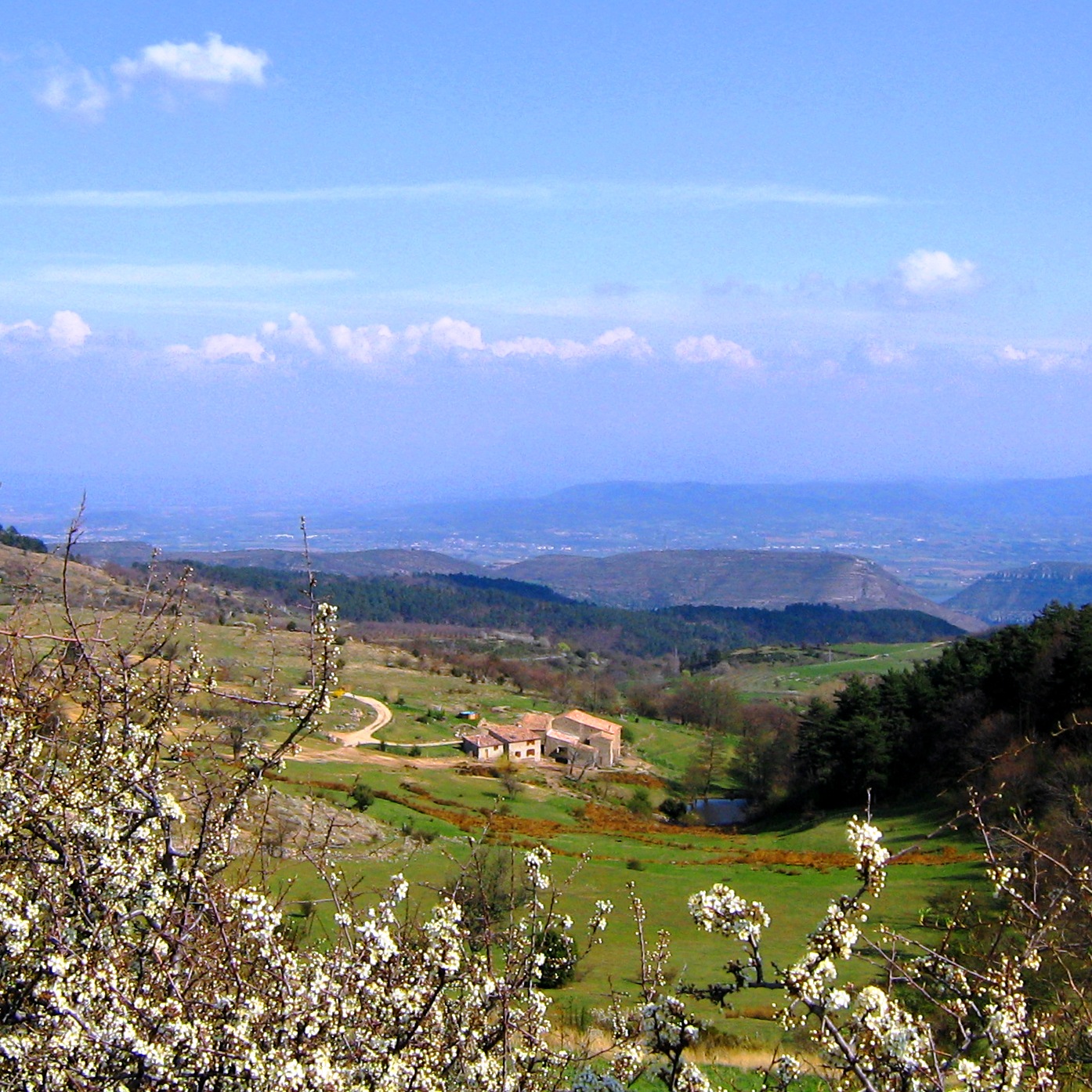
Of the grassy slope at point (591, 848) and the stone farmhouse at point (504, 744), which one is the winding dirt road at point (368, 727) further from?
the stone farmhouse at point (504, 744)

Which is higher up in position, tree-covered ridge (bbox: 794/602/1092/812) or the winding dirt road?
tree-covered ridge (bbox: 794/602/1092/812)

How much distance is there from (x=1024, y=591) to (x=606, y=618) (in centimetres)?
9035

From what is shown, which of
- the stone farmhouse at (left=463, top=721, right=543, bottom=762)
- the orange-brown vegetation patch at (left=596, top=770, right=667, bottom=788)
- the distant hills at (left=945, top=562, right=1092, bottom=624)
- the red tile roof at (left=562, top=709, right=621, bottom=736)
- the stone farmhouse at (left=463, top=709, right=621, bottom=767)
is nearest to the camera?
the stone farmhouse at (left=463, top=721, right=543, bottom=762)

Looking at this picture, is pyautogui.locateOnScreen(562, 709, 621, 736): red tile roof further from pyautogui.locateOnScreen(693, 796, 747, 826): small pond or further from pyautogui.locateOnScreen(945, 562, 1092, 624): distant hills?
pyautogui.locateOnScreen(945, 562, 1092, 624): distant hills

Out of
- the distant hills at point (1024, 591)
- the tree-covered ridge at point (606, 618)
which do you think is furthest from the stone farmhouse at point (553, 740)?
the distant hills at point (1024, 591)

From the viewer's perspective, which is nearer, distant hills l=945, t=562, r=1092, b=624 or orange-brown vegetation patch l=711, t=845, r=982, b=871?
orange-brown vegetation patch l=711, t=845, r=982, b=871

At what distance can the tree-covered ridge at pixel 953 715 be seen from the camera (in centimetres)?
3669

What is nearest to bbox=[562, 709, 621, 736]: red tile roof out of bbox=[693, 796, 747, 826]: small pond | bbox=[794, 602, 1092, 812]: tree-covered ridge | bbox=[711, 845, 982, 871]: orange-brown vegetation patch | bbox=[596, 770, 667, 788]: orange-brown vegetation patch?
bbox=[596, 770, 667, 788]: orange-brown vegetation patch

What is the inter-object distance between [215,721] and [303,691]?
2.21m

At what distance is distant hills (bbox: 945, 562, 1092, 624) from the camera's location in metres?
171

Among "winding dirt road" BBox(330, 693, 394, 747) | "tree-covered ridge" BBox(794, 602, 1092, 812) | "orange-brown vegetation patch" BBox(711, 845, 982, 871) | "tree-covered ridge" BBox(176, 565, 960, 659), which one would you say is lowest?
"tree-covered ridge" BBox(176, 565, 960, 659)

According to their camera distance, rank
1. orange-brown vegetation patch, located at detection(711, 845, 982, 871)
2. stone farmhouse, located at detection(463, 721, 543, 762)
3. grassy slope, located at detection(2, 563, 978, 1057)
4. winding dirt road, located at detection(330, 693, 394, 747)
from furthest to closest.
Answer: stone farmhouse, located at detection(463, 721, 543, 762), winding dirt road, located at detection(330, 693, 394, 747), orange-brown vegetation patch, located at detection(711, 845, 982, 871), grassy slope, located at detection(2, 563, 978, 1057)

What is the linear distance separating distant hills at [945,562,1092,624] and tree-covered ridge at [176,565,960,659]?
3432cm

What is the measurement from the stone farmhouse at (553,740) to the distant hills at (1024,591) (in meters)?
121
